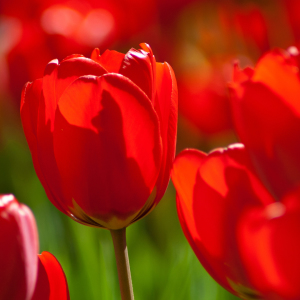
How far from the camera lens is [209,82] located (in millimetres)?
622

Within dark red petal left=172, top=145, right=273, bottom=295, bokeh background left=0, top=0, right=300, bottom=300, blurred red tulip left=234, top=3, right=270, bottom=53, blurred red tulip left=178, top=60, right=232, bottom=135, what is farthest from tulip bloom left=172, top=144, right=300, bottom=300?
blurred red tulip left=234, top=3, right=270, bottom=53

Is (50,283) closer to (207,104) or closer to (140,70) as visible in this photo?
(140,70)

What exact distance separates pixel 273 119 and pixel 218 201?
0.04m

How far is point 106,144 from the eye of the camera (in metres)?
0.25

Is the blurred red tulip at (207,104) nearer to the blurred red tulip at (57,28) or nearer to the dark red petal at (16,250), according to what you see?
the blurred red tulip at (57,28)

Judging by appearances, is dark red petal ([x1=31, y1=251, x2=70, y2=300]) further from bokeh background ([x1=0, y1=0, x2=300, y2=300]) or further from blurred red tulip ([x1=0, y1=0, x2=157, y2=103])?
blurred red tulip ([x1=0, y1=0, x2=157, y2=103])

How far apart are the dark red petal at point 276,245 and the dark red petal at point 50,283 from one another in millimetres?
83

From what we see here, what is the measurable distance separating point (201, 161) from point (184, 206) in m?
0.02

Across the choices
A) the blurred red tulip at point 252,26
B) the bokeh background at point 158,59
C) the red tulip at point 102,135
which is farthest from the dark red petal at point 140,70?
the blurred red tulip at point 252,26

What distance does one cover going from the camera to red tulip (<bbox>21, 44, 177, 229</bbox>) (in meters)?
0.25

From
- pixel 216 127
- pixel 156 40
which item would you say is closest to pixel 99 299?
pixel 216 127

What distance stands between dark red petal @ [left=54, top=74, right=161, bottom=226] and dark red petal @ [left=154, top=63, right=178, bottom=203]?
13 millimetres

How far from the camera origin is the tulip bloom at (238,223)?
0.60 feet

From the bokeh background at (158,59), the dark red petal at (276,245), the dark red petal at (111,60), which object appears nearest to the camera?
the dark red petal at (276,245)
